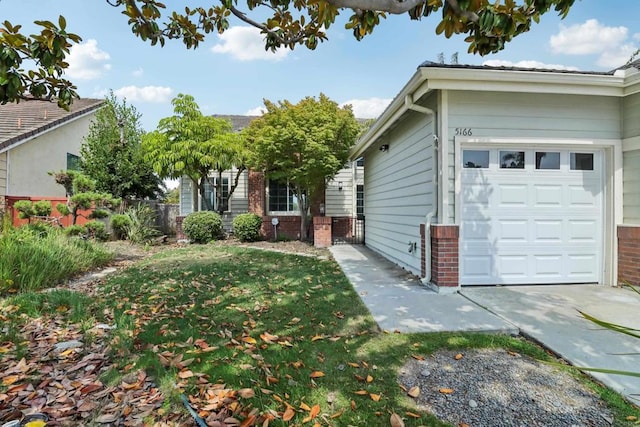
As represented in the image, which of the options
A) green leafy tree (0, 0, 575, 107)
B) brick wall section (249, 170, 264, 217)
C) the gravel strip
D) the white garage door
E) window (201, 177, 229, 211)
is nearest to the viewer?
the gravel strip

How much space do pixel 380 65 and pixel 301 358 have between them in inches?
296

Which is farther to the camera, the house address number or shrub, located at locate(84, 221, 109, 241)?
shrub, located at locate(84, 221, 109, 241)

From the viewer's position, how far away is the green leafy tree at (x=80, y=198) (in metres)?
8.25

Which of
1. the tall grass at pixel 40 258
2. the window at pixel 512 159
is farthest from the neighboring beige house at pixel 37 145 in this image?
the window at pixel 512 159

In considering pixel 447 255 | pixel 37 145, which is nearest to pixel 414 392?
Answer: pixel 447 255

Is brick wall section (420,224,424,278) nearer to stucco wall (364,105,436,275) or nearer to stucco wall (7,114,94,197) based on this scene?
stucco wall (364,105,436,275)

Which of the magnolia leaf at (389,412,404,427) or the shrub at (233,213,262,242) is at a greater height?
the shrub at (233,213,262,242)

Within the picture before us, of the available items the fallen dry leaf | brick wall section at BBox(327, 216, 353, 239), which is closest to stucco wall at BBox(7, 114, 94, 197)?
brick wall section at BBox(327, 216, 353, 239)

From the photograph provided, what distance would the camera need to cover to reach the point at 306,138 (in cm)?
1023

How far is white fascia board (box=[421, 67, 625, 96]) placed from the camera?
4691 millimetres

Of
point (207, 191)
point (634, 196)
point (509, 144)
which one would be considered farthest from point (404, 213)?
point (207, 191)

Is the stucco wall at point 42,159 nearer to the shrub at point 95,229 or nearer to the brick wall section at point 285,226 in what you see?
the shrub at point 95,229

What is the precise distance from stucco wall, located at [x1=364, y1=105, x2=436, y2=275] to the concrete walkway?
1.16m

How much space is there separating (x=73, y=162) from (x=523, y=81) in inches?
649
